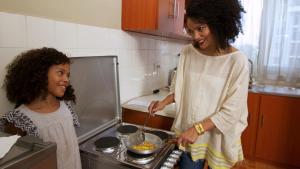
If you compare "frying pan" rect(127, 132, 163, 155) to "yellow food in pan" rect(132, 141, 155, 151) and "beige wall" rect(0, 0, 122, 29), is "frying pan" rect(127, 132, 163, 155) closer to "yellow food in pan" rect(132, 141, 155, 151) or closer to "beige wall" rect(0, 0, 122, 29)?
"yellow food in pan" rect(132, 141, 155, 151)

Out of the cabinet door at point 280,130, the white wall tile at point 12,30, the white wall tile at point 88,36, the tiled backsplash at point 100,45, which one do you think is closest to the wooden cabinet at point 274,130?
the cabinet door at point 280,130

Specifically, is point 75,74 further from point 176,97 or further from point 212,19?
point 212,19

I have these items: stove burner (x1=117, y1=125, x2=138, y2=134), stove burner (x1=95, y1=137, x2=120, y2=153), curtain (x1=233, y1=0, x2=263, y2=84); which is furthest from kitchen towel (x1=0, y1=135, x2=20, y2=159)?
curtain (x1=233, y1=0, x2=263, y2=84)

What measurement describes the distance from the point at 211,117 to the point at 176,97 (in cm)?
23

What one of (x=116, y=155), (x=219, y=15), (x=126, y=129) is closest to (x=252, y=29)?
(x=219, y=15)

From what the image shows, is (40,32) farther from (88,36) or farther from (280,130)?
(280,130)

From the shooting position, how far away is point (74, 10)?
1080mm

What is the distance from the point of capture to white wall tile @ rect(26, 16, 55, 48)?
0.88m

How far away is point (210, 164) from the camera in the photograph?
1.03 metres

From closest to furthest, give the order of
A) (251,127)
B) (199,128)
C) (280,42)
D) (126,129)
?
1. (199,128)
2. (126,129)
3. (251,127)
4. (280,42)

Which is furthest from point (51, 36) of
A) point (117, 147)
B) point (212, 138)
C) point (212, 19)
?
point (212, 138)

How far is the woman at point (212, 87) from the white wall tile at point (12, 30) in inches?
25.4

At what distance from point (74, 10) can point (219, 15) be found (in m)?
0.66

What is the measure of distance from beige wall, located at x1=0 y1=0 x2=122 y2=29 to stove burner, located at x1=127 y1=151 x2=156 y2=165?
0.67 metres
